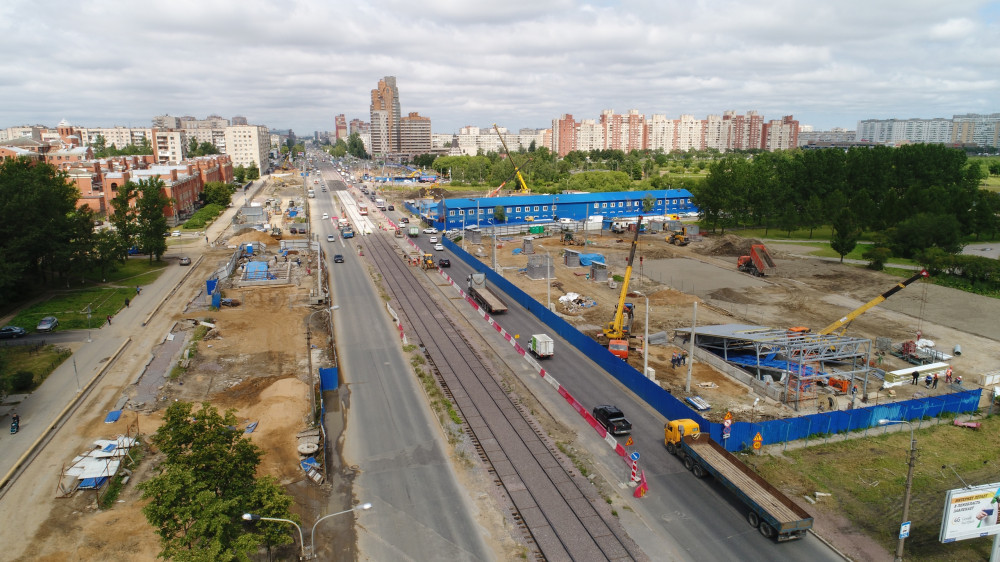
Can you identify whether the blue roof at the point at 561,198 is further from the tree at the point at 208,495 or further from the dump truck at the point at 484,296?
the tree at the point at 208,495

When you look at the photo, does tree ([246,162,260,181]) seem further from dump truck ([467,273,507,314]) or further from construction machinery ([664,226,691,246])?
dump truck ([467,273,507,314])

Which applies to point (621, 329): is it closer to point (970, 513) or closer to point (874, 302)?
point (874, 302)

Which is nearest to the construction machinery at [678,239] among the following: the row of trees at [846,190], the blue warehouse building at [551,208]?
the row of trees at [846,190]

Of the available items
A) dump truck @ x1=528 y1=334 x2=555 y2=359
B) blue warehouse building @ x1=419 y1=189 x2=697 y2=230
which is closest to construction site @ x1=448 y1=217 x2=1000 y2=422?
dump truck @ x1=528 y1=334 x2=555 y2=359

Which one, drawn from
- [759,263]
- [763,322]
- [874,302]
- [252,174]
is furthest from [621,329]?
[252,174]

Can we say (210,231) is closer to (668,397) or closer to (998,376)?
(668,397)
